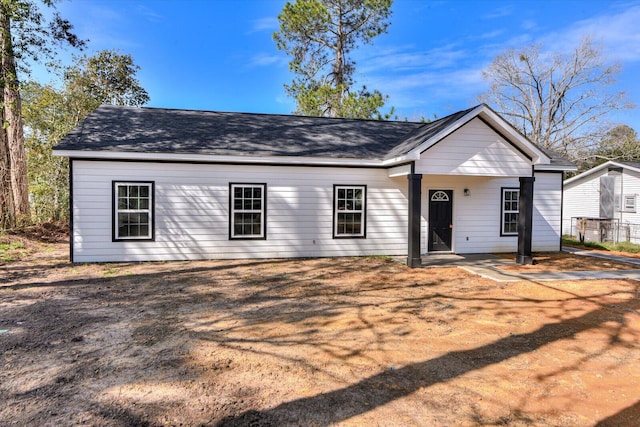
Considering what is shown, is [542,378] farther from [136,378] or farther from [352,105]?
[352,105]

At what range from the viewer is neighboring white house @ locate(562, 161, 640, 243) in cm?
1712

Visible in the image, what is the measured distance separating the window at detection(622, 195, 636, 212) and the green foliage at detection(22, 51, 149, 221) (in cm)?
2901

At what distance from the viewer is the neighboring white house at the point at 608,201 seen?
1712 centimetres

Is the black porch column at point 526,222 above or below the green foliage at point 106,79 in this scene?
below

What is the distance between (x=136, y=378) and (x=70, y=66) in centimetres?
2405

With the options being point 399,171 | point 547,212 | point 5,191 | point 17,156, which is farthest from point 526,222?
point 17,156

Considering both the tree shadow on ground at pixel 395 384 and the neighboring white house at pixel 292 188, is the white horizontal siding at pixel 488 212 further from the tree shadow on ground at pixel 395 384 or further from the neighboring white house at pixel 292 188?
the tree shadow on ground at pixel 395 384

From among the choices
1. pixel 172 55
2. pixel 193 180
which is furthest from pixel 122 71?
pixel 193 180

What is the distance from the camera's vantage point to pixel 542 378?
383cm

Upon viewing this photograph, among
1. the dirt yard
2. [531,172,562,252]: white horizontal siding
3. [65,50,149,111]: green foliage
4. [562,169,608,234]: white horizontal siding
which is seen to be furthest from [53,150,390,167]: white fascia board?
[562,169,608,234]: white horizontal siding

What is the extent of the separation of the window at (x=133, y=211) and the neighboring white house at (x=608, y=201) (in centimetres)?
1815

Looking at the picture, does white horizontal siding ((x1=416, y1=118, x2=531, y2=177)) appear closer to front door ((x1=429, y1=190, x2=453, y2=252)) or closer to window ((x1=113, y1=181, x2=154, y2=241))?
front door ((x1=429, y1=190, x2=453, y2=252))

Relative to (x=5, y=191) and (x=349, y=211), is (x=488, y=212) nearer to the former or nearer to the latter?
(x=349, y=211)

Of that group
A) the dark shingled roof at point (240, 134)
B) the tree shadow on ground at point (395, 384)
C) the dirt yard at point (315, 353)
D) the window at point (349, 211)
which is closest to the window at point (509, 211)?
the dark shingled roof at point (240, 134)
